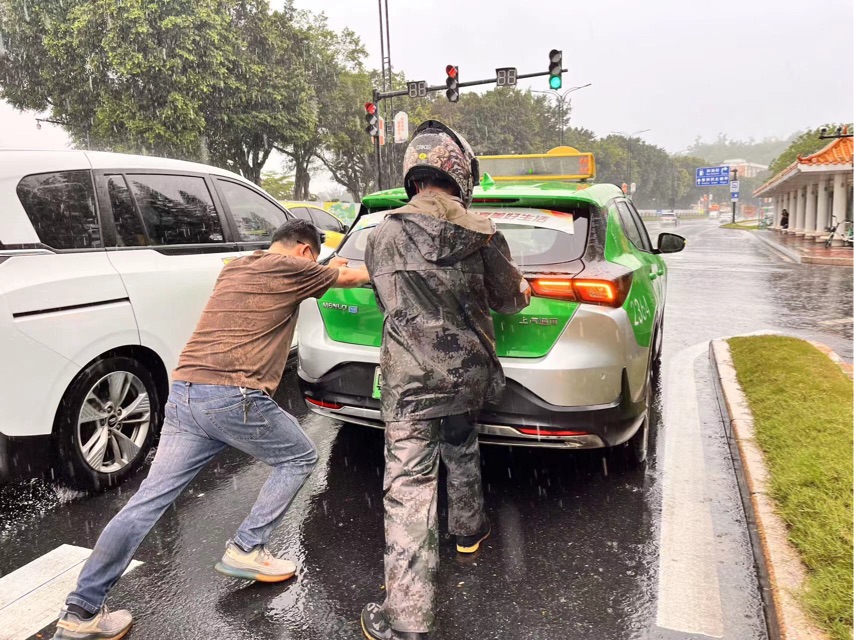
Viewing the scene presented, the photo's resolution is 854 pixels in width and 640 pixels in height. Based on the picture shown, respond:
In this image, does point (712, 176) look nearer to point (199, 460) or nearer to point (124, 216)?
point (124, 216)


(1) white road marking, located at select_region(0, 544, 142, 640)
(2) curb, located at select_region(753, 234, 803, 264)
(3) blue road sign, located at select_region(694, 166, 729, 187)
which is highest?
(3) blue road sign, located at select_region(694, 166, 729, 187)

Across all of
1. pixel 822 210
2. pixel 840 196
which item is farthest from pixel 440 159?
pixel 822 210

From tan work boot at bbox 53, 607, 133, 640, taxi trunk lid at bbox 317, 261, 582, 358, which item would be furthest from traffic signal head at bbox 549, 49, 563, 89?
tan work boot at bbox 53, 607, 133, 640

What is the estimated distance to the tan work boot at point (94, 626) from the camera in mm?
2361

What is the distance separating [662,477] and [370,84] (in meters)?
39.8

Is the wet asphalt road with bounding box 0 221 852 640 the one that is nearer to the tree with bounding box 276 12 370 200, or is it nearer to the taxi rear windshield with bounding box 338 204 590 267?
the taxi rear windshield with bounding box 338 204 590 267

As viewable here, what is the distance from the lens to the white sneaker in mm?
2789

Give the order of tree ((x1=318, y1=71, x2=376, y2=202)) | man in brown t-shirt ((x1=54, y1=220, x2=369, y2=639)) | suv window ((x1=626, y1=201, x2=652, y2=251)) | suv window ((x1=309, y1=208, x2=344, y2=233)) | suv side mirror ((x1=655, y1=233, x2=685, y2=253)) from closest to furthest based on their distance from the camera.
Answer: man in brown t-shirt ((x1=54, y1=220, x2=369, y2=639)) → suv window ((x1=626, y1=201, x2=652, y2=251)) → suv side mirror ((x1=655, y1=233, x2=685, y2=253)) → suv window ((x1=309, y1=208, x2=344, y2=233)) → tree ((x1=318, y1=71, x2=376, y2=202))

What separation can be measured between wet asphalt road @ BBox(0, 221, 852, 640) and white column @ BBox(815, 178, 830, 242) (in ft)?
84.8

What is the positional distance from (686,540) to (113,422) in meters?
3.13

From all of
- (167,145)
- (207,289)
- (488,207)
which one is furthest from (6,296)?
(167,145)

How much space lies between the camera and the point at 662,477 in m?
3.88

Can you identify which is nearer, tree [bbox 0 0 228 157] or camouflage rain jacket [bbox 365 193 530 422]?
camouflage rain jacket [bbox 365 193 530 422]

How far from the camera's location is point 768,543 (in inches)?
114
